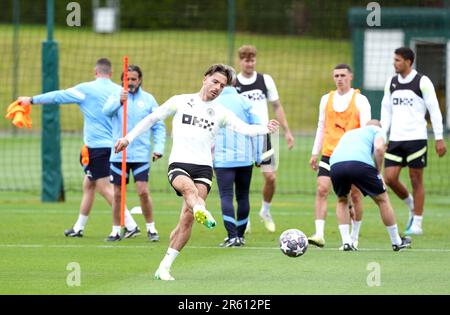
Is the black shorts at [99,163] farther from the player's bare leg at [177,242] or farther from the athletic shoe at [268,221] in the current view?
the player's bare leg at [177,242]

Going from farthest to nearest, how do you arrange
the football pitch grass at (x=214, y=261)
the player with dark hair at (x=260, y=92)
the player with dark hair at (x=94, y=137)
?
the player with dark hair at (x=260, y=92)
the player with dark hair at (x=94, y=137)
the football pitch grass at (x=214, y=261)

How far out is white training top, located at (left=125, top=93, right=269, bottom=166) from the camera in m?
11.2

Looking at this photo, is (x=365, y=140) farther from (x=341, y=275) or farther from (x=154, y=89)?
(x=154, y=89)

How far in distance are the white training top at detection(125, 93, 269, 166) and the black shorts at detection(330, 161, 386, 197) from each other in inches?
71.6

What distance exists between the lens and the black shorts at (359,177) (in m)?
12.8

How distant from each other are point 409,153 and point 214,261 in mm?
3963

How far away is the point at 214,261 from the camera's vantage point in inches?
492

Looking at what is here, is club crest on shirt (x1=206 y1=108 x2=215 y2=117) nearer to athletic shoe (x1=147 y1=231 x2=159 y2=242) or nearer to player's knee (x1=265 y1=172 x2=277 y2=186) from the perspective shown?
athletic shoe (x1=147 y1=231 x2=159 y2=242)

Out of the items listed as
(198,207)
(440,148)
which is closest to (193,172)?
(198,207)

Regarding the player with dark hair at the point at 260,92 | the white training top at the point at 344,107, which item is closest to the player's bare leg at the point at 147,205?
the player with dark hair at the point at 260,92

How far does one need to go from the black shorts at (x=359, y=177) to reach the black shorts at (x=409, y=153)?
2479mm

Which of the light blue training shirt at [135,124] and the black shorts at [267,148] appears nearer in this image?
the light blue training shirt at [135,124]

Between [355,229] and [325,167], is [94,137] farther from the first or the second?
[355,229]

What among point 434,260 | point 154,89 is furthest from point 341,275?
point 154,89
